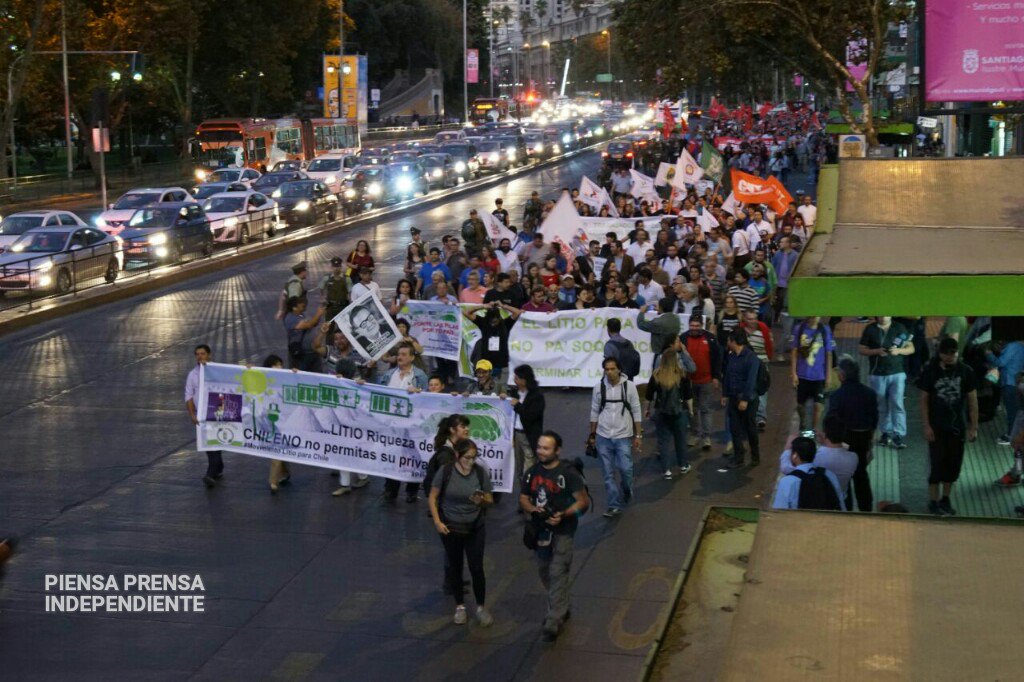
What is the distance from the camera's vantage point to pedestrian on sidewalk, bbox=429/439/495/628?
9.56m

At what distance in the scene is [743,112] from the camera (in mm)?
77062

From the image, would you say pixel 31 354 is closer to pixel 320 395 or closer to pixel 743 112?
pixel 320 395

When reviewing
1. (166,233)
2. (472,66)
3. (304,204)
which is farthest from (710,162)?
(472,66)

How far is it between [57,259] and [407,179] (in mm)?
24492

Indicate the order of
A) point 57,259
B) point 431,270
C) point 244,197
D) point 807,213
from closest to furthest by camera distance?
1. point 431,270
2. point 807,213
3. point 57,259
4. point 244,197

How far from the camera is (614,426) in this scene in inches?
477

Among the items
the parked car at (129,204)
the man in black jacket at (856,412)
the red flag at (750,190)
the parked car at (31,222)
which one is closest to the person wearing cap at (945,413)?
the man in black jacket at (856,412)

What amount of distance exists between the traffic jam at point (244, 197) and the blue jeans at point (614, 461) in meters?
15.7

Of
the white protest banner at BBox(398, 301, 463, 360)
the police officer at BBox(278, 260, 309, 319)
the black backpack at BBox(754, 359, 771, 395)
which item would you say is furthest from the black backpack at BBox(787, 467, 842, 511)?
the white protest banner at BBox(398, 301, 463, 360)

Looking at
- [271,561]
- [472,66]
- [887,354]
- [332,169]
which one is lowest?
[271,561]

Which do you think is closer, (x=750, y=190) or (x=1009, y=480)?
(x=1009, y=480)

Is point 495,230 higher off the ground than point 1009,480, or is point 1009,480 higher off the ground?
point 495,230

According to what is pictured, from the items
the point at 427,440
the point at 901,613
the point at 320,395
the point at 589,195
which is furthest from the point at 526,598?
the point at 589,195

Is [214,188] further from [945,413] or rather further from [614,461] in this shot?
[945,413]
